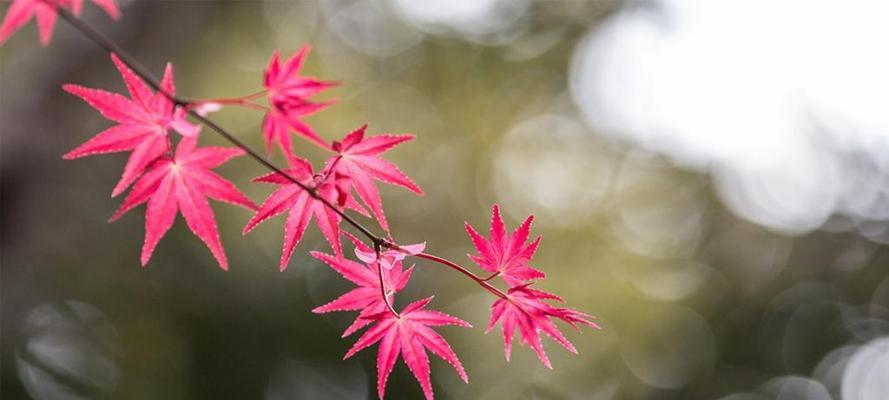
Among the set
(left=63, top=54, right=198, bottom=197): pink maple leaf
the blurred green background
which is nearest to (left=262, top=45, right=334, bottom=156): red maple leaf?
(left=63, top=54, right=198, bottom=197): pink maple leaf

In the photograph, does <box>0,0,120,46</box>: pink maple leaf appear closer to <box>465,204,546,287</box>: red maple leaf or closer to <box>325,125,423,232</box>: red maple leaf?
<box>325,125,423,232</box>: red maple leaf

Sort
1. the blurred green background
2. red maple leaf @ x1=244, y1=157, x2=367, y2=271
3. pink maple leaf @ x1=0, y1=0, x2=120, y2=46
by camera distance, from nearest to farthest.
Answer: pink maple leaf @ x1=0, y1=0, x2=120, y2=46
red maple leaf @ x1=244, y1=157, x2=367, y2=271
the blurred green background

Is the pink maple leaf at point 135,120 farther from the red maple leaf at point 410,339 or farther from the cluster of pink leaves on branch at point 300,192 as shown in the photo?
the red maple leaf at point 410,339

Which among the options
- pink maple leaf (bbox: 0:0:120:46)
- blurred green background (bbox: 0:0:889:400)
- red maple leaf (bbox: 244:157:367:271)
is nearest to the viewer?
pink maple leaf (bbox: 0:0:120:46)

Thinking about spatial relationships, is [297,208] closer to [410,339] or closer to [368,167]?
[368,167]

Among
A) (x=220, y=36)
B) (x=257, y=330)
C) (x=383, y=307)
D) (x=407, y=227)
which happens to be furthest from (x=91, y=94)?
(x=220, y=36)

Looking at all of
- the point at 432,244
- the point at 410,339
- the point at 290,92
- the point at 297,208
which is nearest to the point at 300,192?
the point at 297,208

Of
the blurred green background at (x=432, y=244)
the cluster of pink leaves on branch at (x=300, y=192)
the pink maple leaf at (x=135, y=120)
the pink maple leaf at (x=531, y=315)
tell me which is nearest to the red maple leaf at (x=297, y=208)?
the cluster of pink leaves on branch at (x=300, y=192)

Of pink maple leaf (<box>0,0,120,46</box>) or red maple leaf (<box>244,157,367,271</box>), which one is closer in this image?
pink maple leaf (<box>0,0,120,46</box>)
